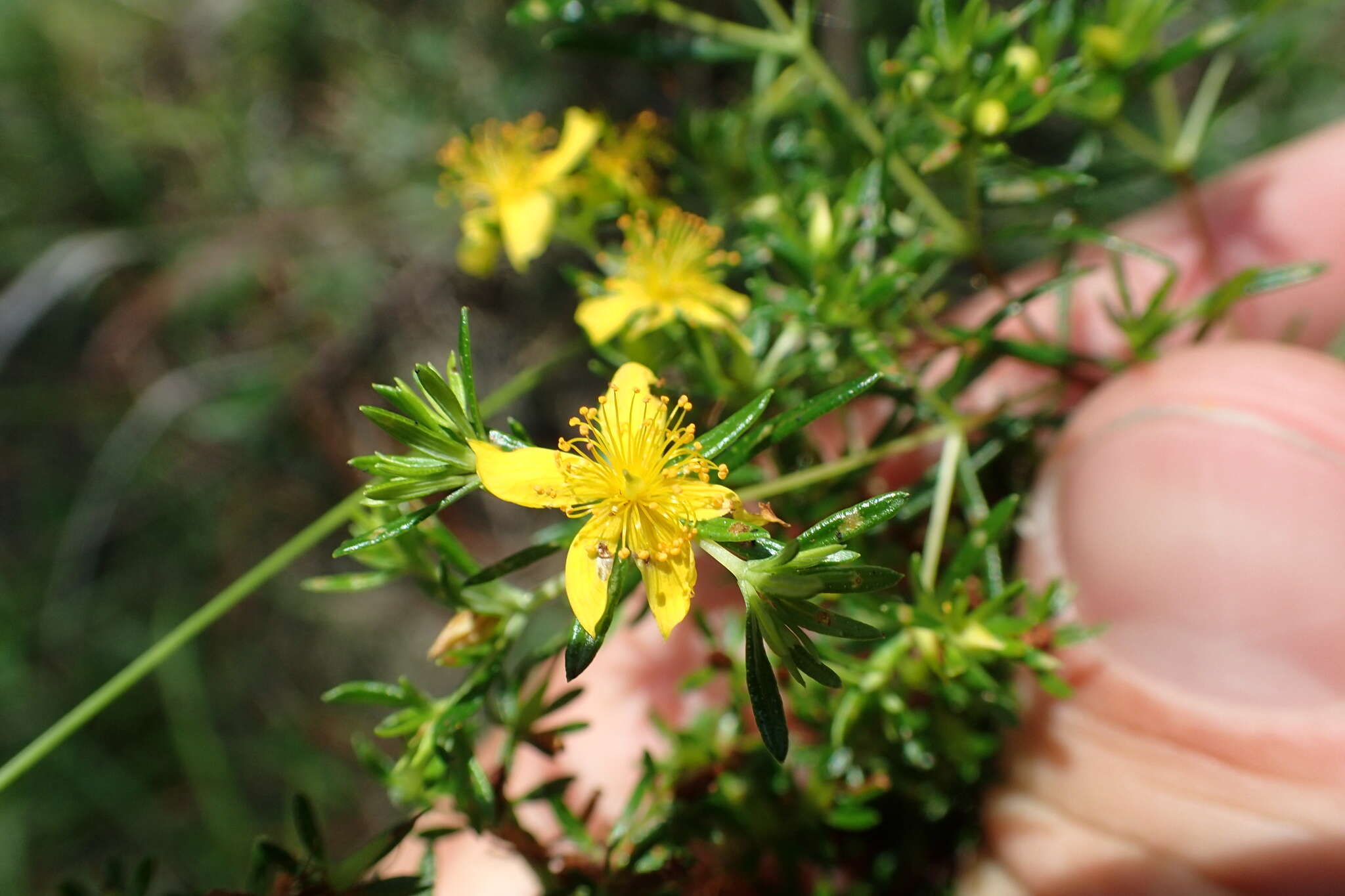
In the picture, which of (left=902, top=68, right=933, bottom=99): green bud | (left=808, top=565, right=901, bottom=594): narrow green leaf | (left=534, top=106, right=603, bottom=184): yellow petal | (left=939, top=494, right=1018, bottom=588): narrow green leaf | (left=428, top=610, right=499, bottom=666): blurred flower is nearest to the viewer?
(left=808, top=565, right=901, bottom=594): narrow green leaf

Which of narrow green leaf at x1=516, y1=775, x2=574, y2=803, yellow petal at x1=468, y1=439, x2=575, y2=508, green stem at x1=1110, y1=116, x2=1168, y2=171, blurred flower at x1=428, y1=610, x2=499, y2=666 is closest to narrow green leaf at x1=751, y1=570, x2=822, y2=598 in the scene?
yellow petal at x1=468, y1=439, x2=575, y2=508

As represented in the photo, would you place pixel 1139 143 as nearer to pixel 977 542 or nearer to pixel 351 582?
pixel 977 542

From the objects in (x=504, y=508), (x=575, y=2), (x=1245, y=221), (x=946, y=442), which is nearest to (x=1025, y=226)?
(x=946, y=442)

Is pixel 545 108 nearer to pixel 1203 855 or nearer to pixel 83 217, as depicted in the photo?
pixel 83 217

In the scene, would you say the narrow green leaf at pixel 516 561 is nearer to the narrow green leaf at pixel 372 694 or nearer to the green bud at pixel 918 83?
the narrow green leaf at pixel 372 694

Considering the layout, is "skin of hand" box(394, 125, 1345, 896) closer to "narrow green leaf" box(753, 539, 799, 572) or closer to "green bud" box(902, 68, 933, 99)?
"green bud" box(902, 68, 933, 99)

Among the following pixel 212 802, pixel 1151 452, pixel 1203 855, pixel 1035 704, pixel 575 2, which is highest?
pixel 575 2

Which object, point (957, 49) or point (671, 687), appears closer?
point (957, 49)
